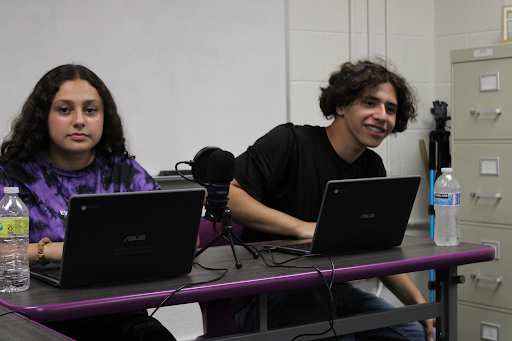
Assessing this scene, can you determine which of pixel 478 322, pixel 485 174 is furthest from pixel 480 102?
pixel 478 322

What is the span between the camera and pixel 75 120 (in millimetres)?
1724

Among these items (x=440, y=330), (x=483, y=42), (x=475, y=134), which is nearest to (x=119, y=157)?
(x=440, y=330)

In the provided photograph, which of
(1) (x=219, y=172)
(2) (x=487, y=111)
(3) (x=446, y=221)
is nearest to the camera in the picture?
(1) (x=219, y=172)

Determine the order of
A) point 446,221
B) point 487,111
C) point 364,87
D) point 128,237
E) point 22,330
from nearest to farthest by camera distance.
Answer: point 22,330, point 128,237, point 446,221, point 364,87, point 487,111

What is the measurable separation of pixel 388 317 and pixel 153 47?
1.79 m

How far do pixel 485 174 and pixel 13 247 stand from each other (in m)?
2.41

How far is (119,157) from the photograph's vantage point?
1887 millimetres

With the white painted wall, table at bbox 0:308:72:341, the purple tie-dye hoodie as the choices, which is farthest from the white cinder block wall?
table at bbox 0:308:72:341

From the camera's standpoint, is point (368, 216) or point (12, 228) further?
point (368, 216)

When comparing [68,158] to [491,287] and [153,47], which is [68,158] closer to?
[153,47]

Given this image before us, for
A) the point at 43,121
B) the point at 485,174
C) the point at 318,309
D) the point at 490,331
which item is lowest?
Answer: the point at 490,331

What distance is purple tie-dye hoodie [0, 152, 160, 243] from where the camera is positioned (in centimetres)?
163

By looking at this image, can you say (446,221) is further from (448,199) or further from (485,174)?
(485,174)

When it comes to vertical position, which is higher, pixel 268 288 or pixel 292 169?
pixel 292 169
